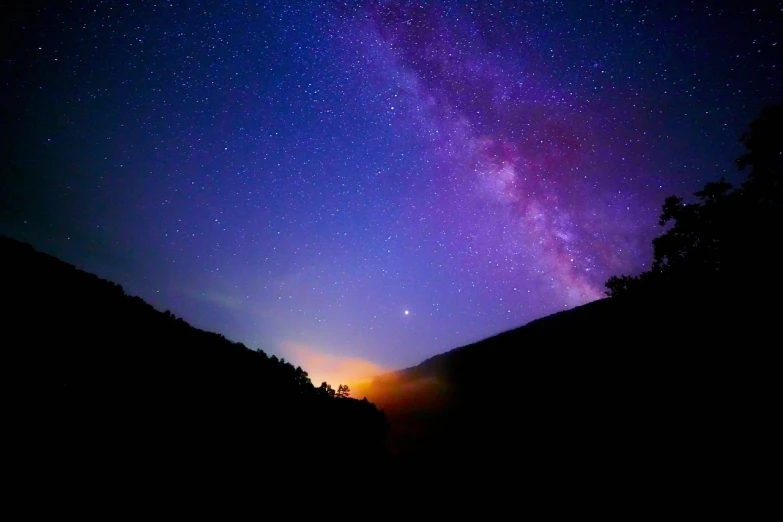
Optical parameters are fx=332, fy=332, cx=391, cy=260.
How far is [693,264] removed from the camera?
12.4 meters

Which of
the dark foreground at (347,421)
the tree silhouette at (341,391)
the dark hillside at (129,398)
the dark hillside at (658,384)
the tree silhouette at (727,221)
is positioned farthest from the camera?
the tree silhouette at (727,221)

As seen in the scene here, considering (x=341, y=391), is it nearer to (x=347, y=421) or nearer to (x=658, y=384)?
(x=347, y=421)

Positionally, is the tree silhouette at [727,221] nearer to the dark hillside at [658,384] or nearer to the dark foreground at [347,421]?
the dark hillside at [658,384]

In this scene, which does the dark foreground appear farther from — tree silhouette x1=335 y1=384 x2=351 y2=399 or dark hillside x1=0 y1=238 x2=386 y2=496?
tree silhouette x1=335 y1=384 x2=351 y2=399

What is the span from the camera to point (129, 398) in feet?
14.2

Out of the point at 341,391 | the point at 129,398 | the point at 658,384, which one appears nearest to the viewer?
the point at 129,398

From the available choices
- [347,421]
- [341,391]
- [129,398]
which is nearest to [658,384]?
[347,421]

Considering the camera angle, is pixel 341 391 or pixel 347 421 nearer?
pixel 347 421

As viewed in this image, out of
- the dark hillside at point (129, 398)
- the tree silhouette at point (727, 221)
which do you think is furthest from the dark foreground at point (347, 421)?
the tree silhouette at point (727, 221)

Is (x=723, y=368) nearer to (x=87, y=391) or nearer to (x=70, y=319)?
(x=87, y=391)

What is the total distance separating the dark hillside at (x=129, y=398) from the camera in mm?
3482

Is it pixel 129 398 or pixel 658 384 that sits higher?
pixel 658 384

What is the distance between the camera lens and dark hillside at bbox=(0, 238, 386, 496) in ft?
11.4

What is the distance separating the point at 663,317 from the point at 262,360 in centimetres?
1029
